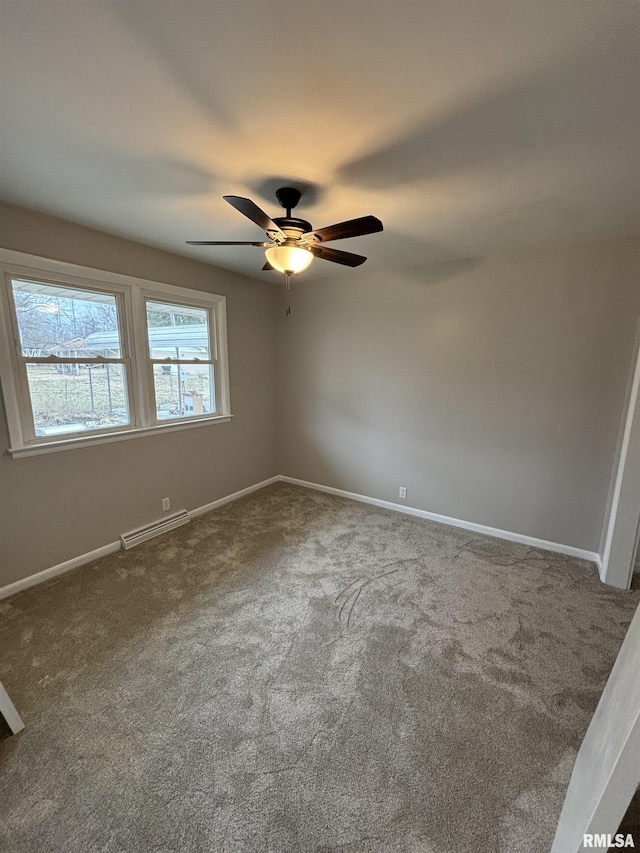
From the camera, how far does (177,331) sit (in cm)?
325

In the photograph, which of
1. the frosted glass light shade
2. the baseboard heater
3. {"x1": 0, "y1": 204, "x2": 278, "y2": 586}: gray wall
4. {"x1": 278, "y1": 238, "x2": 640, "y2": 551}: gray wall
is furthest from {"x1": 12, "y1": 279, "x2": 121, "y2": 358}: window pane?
{"x1": 278, "y1": 238, "x2": 640, "y2": 551}: gray wall

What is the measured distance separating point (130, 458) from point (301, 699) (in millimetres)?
2272

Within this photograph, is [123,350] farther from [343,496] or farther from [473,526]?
[473,526]

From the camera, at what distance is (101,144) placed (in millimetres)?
1542

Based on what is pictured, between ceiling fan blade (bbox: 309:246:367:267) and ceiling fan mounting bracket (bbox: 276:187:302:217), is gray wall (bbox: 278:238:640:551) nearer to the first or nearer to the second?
ceiling fan blade (bbox: 309:246:367:267)

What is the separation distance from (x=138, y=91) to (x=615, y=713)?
2671mm

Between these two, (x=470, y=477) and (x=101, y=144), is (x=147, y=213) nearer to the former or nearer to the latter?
(x=101, y=144)

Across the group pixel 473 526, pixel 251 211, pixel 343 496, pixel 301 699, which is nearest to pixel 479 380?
pixel 473 526

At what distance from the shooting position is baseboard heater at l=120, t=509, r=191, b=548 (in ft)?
9.69

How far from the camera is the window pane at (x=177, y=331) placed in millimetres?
3055

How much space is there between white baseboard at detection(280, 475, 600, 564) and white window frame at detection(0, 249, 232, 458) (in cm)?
161

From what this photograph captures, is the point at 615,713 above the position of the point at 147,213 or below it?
below

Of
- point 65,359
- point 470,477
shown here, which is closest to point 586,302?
point 470,477

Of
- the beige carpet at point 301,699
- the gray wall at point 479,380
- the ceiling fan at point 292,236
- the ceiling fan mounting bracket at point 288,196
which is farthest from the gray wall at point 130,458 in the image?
the ceiling fan mounting bracket at point 288,196
